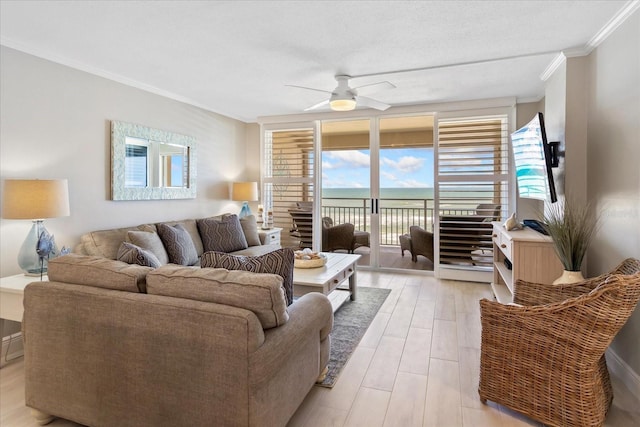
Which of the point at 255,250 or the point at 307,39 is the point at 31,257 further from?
the point at 307,39

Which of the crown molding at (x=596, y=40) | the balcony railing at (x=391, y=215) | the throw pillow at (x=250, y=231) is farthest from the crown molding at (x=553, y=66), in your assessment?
the balcony railing at (x=391, y=215)

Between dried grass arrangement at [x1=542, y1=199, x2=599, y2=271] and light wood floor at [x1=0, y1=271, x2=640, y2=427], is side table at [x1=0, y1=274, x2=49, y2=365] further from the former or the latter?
dried grass arrangement at [x1=542, y1=199, x2=599, y2=271]

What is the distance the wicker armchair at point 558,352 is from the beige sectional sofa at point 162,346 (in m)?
1.08

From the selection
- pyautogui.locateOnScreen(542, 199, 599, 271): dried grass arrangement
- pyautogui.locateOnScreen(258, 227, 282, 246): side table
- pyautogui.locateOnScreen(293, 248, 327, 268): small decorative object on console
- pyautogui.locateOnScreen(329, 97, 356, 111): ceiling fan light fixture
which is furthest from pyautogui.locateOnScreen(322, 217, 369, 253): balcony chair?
pyautogui.locateOnScreen(542, 199, 599, 271): dried grass arrangement

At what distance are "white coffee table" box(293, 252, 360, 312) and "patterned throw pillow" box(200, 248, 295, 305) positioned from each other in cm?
102

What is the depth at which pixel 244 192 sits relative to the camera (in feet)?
18.3

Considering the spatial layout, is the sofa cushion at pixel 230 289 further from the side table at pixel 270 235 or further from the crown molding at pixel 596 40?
the side table at pixel 270 235

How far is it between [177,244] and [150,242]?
0.33 metres

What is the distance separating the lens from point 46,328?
6.13ft

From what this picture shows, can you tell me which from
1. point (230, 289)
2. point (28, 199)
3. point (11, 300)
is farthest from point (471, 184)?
point (11, 300)

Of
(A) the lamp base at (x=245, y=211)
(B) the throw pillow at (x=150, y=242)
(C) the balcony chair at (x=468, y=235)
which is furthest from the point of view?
(A) the lamp base at (x=245, y=211)

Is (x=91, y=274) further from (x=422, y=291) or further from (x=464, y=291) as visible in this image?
(x=464, y=291)

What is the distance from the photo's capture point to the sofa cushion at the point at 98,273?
181 cm

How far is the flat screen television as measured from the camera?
288 cm
